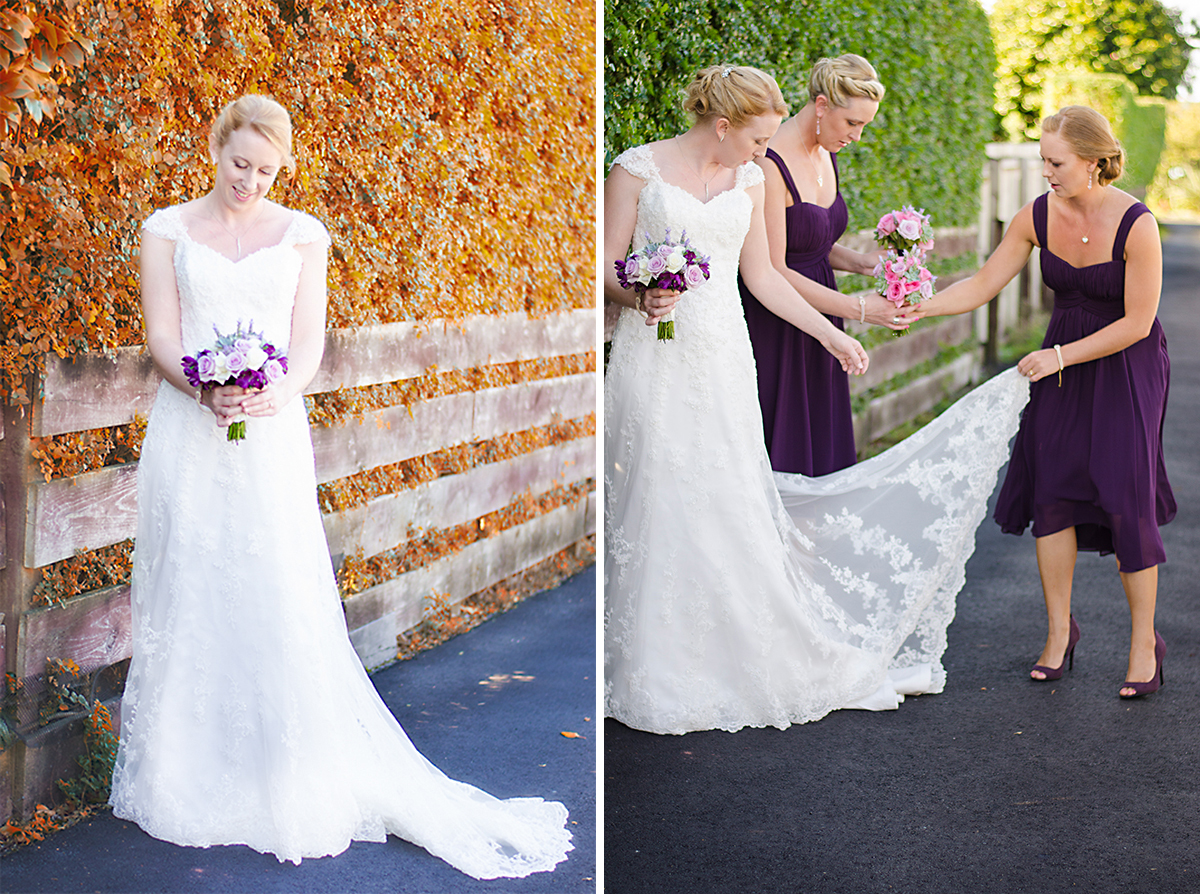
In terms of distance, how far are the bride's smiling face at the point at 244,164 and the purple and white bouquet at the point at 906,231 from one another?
2.43 meters

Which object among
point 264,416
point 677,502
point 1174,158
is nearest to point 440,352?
point 677,502

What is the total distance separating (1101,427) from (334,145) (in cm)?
301

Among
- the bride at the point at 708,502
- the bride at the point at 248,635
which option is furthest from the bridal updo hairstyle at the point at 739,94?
the bride at the point at 248,635

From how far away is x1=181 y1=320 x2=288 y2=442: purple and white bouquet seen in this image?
307 centimetres

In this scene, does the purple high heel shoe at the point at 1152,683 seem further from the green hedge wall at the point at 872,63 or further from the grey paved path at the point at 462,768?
the green hedge wall at the point at 872,63

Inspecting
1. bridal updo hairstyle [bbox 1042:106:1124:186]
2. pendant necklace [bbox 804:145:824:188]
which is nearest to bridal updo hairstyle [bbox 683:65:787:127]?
pendant necklace [bbox 804:145:824:188]

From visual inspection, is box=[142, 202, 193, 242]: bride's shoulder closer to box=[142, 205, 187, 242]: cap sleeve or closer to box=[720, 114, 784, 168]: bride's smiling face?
box=[142, 205, 187, 242]: cap sleeve

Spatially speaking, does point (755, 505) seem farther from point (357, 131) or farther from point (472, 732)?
point (357, 131)

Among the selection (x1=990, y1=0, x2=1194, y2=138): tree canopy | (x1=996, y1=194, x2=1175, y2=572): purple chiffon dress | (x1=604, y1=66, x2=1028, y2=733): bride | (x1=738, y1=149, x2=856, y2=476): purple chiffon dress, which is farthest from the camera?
(x1=990, y1=0, x2=1194, y2=138): tree canopy

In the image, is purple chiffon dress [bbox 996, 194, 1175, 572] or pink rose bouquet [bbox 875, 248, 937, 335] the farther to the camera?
pink rose bouquet [bbox 875, 248, 937, 335]

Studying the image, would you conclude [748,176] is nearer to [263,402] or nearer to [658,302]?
[658,302]

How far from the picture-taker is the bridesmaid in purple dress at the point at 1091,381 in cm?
430

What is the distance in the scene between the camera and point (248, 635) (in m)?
3.44

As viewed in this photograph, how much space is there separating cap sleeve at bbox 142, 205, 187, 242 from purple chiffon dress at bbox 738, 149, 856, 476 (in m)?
2.14
